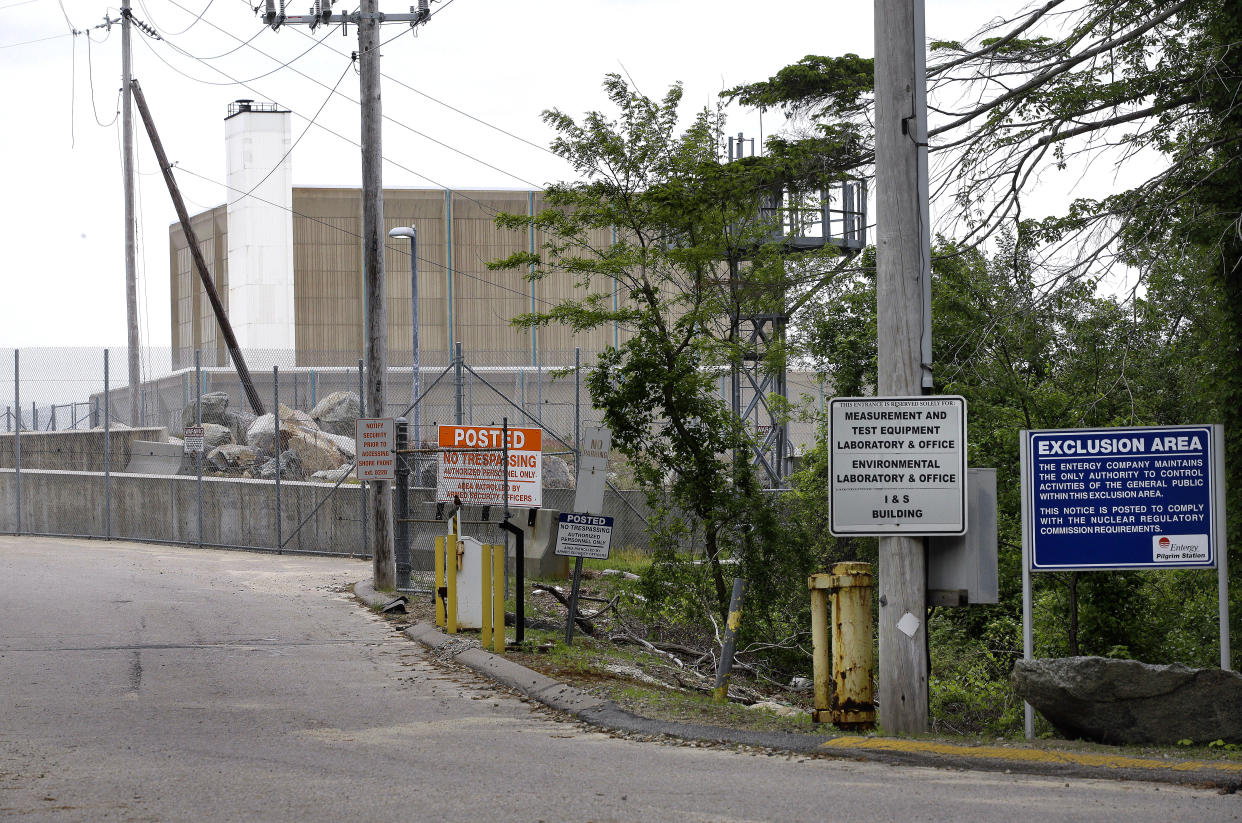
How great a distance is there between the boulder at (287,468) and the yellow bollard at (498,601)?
71.6ft

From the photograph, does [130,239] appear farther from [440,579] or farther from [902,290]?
[902,290]

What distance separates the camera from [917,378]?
8.48 m

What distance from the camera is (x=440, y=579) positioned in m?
15.0

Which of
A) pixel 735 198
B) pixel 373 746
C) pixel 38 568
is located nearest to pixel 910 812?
pixel 373 746

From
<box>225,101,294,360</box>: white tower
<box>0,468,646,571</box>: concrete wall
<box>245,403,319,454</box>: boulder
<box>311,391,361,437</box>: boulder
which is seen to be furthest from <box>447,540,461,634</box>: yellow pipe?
<box>225,101,294,360</box>: white tower

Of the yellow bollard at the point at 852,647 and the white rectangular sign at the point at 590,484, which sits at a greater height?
the white rectangular sign at the point at 590,484

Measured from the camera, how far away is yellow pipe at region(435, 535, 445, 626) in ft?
48.0

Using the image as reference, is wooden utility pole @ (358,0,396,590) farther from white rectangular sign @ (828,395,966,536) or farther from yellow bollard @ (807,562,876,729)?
white rectangular sign @ (828,395,966,536)

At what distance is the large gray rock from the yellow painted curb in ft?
1.79

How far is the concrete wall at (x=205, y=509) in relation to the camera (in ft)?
83.5

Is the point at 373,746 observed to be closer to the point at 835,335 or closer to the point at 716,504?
the point at 716,504

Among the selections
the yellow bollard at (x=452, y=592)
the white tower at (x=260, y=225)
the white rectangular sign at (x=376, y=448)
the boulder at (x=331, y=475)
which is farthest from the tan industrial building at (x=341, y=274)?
the yellow bollard at (x=452, y=592)

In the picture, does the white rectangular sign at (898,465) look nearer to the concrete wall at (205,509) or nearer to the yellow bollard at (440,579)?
the yellow bollard at (440,579)

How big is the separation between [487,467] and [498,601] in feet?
11.1
